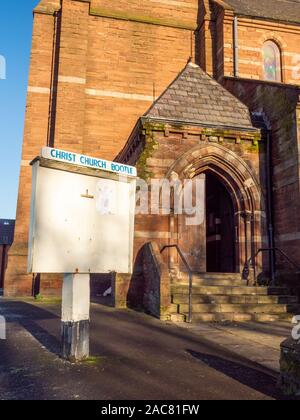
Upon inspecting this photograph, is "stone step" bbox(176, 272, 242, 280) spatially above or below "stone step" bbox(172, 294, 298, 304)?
above

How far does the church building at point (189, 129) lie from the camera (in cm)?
991

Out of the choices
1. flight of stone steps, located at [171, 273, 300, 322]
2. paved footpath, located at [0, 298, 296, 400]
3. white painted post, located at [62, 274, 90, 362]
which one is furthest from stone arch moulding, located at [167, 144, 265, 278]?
white painted post, located at [62, 274, 90, 362]

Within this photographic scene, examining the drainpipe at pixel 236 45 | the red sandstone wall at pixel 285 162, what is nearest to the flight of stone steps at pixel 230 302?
the red sandstone wall at pixel 285 162

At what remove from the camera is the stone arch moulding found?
10.9 m

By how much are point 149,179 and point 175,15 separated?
37.9 ft

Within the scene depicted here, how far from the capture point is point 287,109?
1066 centimetres

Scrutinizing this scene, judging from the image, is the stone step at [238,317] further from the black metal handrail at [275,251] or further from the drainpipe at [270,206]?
the drainpipe at [270,206]

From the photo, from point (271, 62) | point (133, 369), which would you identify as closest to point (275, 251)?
point (133, 369)

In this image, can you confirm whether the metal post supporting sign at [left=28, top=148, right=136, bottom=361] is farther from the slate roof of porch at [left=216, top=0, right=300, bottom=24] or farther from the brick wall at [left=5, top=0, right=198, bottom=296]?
the slate roof of porch at [left=216, top=0, right=300, bottom=24]

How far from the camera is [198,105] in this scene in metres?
11.9

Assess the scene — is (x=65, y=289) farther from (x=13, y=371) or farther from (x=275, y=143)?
(x=275, y=143)

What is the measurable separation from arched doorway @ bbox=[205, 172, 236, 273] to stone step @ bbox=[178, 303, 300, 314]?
2.90 m

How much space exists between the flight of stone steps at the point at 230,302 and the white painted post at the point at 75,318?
12.6 feet

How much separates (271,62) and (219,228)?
947 cm
